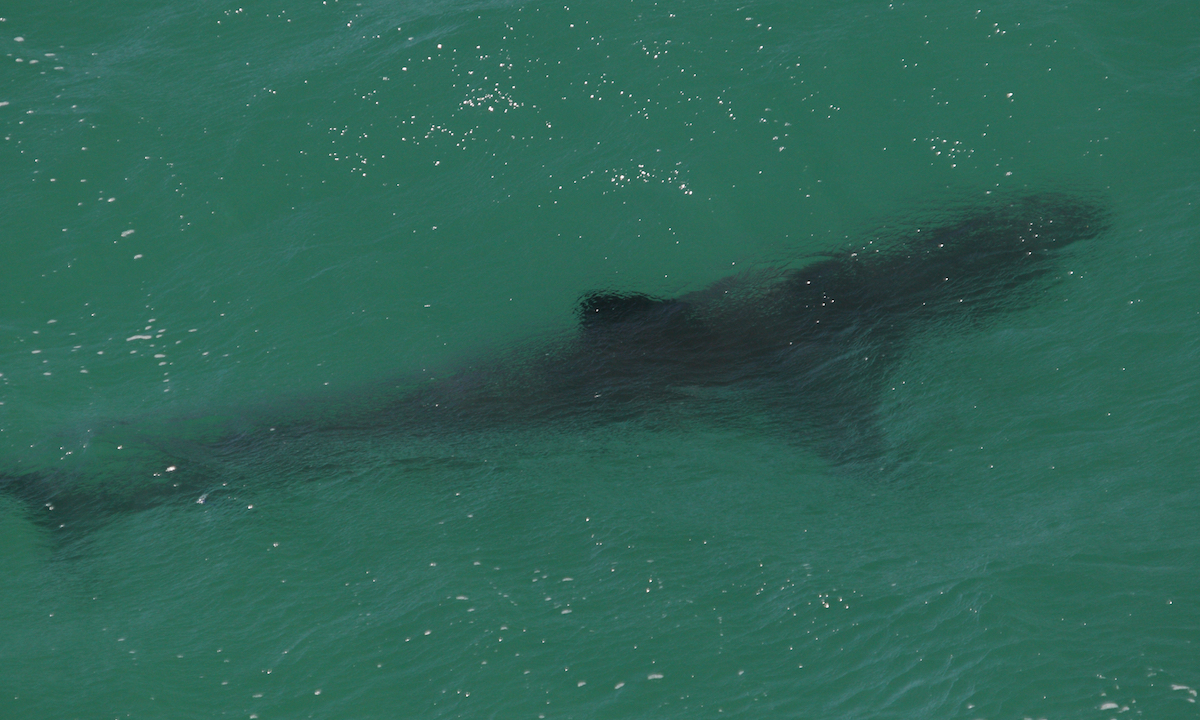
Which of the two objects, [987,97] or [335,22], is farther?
[335,22]

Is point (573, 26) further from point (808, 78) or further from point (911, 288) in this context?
point (911, 288)

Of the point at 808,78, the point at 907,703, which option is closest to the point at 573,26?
the point at 808,78

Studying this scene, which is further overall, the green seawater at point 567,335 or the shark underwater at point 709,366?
the shark underwater at point 709,366

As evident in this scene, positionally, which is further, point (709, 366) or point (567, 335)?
point (567, 335)

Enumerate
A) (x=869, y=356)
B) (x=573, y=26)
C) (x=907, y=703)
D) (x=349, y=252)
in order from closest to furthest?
(x=907, y=703), (x=869, y=356), (x=349, y=252), (x=573, y=26)

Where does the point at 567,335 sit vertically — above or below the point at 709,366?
above

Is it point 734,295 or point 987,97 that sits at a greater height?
point 987,97
